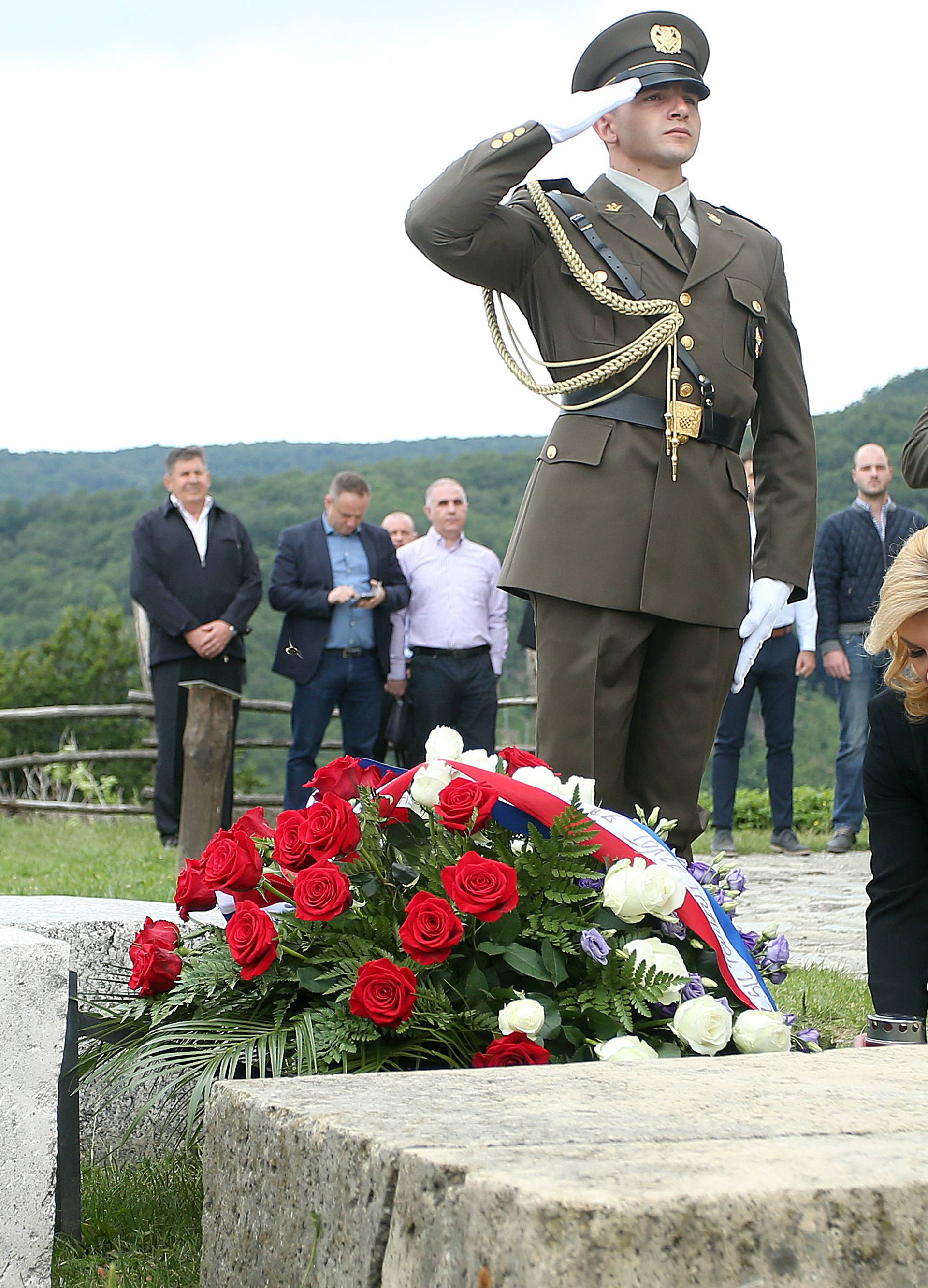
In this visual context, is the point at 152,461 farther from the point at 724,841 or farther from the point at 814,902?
the point at 814,902

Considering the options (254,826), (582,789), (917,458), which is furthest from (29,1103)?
(917,458)

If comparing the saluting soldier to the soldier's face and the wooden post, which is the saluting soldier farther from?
the wooden post

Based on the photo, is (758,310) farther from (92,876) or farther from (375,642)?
(375,642)

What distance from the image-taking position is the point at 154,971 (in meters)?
2.04

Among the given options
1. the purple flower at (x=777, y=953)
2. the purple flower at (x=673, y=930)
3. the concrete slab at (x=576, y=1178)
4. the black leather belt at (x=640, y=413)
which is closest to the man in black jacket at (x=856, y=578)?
the black leather belt at (x=640, y=413)

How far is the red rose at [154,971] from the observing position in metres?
2.04

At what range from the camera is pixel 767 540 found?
10.2 ft

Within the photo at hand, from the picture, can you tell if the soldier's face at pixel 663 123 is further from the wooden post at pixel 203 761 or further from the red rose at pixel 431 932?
the wooden post at pixel 203 761

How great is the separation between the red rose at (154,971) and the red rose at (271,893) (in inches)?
4.9

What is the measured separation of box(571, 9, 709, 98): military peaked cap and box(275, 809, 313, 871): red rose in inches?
67.2

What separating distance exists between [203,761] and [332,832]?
382 centimetres

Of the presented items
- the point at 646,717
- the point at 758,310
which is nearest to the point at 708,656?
the point at 646,717

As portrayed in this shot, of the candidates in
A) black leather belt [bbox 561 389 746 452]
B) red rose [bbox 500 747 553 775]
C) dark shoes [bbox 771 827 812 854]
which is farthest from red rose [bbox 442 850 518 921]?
dark shoes [bbox 771 827 812 854]

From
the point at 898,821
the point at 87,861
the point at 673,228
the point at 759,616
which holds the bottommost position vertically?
the point at 87,861
